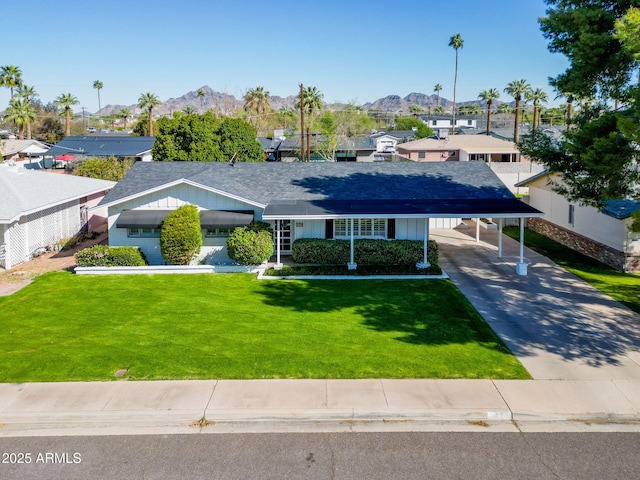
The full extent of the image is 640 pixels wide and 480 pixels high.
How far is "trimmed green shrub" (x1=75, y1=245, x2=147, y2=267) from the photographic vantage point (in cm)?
2267

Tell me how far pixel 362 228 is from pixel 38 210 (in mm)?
14224

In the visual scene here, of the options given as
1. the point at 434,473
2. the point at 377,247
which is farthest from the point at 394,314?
the point at 434,473

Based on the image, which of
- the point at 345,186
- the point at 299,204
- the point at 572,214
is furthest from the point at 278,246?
the point at 572,214

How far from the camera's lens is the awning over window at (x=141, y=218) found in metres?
22.8

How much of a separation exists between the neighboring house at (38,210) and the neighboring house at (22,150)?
42668 mm

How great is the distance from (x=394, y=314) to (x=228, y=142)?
87.0 ft

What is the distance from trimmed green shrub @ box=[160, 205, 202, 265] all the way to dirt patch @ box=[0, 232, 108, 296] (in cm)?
469

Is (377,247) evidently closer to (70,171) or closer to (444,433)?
(444,433)

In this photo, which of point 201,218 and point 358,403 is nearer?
point 358,403

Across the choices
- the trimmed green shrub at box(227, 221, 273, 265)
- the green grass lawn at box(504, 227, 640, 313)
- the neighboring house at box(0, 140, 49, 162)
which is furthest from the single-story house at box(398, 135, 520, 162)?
the neighboring house at box(0, 140, 49, 162)

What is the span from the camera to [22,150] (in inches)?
2788

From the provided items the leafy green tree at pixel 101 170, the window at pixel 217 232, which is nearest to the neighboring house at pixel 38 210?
the leafy green tree at pixel 101 170

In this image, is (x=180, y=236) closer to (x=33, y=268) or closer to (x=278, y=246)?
(x=278, y=246)

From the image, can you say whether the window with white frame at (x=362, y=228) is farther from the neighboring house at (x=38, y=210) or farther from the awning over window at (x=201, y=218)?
the neighboring house at (x=38, y=210)
